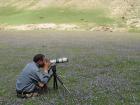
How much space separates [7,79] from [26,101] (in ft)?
26.0

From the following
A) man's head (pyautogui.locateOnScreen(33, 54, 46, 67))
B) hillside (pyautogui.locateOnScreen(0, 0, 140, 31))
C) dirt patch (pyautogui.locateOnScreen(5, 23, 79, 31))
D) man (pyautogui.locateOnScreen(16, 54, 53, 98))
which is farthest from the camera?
hillside (pyautogui.locateOnScreen(0, 0, 140, 31))

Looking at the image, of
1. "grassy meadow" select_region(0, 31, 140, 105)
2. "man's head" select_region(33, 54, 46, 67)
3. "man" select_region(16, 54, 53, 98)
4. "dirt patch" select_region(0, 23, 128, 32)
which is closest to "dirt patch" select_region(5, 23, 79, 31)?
"dirt patch" select_region(0, 23, 128, 32)

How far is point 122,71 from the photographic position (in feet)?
110

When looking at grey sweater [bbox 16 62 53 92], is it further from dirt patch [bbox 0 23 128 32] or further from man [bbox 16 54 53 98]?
dirt patch [bbox 0 23 128 32]

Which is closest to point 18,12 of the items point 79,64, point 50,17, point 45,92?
point 50,17

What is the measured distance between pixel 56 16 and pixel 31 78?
10051cm

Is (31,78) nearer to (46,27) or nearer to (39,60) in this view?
(39,60)

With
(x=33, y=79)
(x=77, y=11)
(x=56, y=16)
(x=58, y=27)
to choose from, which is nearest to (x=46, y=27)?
(x=58, y=27)

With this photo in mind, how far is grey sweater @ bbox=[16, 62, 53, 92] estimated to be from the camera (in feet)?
78.5

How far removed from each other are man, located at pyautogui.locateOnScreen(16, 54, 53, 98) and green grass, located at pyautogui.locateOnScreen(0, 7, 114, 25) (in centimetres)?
9130

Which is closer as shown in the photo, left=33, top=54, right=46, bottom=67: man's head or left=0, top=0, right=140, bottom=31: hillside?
left=33, top=54, right=46, bottom=67: man's head

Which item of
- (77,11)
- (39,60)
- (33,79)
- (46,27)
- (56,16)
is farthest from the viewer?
(77,11)

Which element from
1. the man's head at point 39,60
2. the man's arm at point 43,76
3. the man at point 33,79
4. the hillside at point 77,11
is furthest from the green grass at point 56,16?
the man's arm at point 43,76

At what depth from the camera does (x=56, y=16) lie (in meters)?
124
